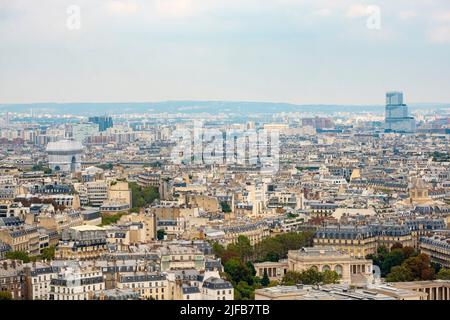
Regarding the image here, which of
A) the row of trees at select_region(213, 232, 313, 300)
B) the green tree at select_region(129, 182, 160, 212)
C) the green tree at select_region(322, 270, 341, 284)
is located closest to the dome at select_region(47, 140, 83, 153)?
the green tree at select_region(129, 182, 160, 212)

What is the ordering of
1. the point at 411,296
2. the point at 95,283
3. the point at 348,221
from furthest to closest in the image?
the point at 348,221 < the point at 95,283 < the point at 411,296

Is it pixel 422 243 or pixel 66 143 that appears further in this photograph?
pixel 66 143

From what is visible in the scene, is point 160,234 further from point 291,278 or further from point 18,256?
point 291,278

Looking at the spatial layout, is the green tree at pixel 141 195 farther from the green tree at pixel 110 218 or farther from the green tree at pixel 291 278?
the green tree at pixel 291 278

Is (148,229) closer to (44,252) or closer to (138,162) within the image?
(44,252)

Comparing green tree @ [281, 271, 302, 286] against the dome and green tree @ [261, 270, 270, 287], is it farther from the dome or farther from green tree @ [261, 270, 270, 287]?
the dome
